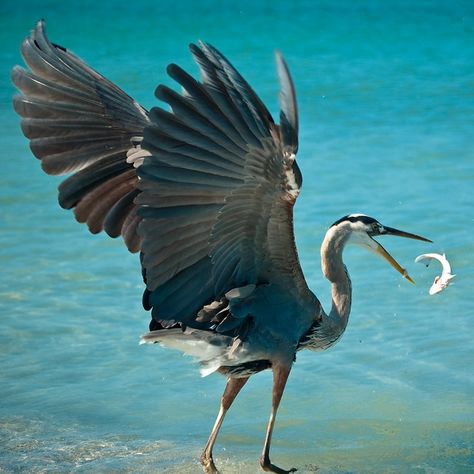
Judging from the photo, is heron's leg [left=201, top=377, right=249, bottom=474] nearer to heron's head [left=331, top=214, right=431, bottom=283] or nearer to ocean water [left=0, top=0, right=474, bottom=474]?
ocean water [left=0, top=0, right=474, bottom=474]

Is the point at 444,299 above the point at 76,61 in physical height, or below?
below

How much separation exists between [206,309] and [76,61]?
1344 mm

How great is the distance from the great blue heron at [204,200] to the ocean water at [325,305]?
67cm

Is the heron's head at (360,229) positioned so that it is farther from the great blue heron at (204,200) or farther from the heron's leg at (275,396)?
the heron's leg at (275,396)

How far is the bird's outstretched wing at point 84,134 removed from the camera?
211 inches

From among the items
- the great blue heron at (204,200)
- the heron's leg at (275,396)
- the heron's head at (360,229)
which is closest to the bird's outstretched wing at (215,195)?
the great blue heron at (204,200)

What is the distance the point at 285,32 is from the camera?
1520 cm

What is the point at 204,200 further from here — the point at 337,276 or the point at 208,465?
the point at 208,465

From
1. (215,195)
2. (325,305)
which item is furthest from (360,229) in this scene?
(325,305)

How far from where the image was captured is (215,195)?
14.7 feet


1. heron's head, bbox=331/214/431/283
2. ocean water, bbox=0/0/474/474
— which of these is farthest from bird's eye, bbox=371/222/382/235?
ocean water, bbox=0/0/474/474

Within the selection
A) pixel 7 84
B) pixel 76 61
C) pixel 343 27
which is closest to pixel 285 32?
pixel 343 27

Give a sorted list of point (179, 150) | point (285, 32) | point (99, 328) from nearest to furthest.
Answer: point (179, 150)
point (99, 328)
point (285, 32)

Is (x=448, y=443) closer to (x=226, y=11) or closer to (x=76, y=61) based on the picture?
(x=76, y=61)
